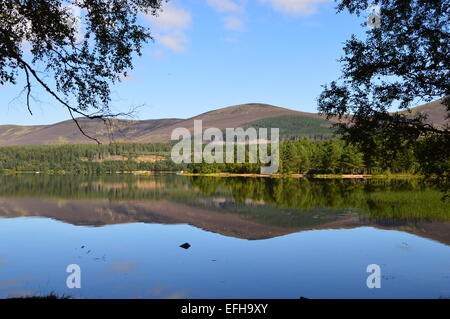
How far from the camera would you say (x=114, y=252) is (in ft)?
96.7

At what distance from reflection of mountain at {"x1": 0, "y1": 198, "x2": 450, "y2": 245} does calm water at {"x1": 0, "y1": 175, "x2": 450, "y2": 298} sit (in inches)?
5.4

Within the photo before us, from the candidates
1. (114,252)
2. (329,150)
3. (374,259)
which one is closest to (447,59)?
(374,259)

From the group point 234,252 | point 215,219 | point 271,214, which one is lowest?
point 215,219

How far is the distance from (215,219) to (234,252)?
2119cm

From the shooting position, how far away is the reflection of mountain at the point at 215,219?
38750 millimetres

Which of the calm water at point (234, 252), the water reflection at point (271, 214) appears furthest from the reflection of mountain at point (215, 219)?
the calm water at point (234, 252)

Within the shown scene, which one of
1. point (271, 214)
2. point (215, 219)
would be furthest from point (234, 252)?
point (271, 214)

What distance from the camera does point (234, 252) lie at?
1158 inches

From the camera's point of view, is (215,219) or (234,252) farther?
(215,219)

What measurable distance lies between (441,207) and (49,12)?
5213cm

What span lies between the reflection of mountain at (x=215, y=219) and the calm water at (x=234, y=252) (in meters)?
0.14

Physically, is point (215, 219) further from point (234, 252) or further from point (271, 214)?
point (234, 252)

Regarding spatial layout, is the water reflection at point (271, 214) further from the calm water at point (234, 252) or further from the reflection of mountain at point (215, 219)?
the calm water at point (234, 252)
